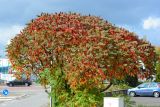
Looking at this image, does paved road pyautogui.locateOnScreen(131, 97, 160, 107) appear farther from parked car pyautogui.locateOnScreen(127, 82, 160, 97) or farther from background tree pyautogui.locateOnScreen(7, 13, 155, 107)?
background tree pyautogui.locateOnScreen(7, 13, 155, 107)

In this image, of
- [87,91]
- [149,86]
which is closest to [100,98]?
[87,91]

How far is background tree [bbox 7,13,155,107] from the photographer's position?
1452 cm

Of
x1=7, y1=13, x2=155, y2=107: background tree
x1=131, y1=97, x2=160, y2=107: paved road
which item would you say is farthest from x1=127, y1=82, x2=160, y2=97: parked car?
x1=7, y1=13, x2=155, y2=107: background tree

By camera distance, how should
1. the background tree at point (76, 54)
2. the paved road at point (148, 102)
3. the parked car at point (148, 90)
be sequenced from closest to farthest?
the background tree at point (76, 54)
the paved road at point (148, 102)
the parked car at point (148, 90)

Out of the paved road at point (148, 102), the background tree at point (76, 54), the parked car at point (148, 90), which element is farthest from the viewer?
the parked car at point (148, 90)

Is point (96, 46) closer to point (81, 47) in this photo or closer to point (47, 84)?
point (81, 47)

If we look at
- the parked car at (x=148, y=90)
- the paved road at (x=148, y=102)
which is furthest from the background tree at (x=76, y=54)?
the parked car at (x=148, y=90)

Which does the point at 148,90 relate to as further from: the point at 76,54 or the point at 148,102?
the point at 76,54

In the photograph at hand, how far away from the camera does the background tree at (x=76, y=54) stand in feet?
47.6

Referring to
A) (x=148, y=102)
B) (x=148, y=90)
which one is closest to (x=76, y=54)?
(x=148, y=102)

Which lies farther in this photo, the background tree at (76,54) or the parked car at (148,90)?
the parked car at (148,90)

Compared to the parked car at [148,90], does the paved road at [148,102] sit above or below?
below

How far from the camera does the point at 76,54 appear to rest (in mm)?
14773

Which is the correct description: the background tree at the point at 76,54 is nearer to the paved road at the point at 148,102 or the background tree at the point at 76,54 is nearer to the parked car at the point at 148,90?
the paved road at the point at 148,102
